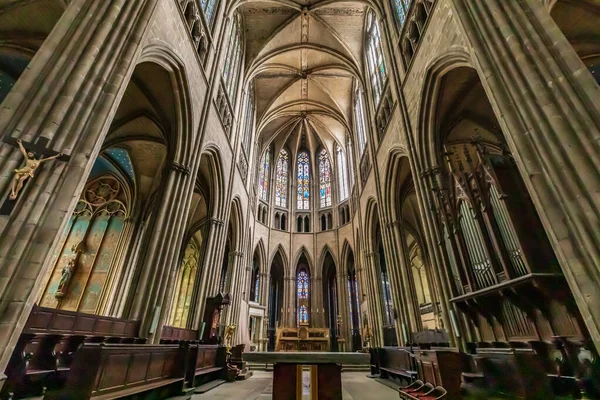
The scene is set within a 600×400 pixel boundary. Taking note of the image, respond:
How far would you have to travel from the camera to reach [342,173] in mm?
22141

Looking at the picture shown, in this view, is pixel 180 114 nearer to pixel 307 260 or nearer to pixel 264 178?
pixel 264 178

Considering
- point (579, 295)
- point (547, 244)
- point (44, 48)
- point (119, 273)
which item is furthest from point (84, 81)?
point (119, 273)

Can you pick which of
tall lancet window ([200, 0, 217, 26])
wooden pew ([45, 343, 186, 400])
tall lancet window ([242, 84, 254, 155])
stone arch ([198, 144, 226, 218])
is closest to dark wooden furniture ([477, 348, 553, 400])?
wooden pew ([45, 343, 186, 400])

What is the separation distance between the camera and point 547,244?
424 centimetres

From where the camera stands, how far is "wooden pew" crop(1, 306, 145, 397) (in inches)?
152

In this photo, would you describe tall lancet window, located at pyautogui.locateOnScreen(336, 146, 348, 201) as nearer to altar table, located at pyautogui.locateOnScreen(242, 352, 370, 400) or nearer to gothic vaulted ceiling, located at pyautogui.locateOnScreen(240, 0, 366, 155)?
gothic vaulted ceiling, located at pyautogui.locateOnScreen(240, 0, 366, 155)

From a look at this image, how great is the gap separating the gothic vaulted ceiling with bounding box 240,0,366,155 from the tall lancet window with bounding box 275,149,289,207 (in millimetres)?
1446

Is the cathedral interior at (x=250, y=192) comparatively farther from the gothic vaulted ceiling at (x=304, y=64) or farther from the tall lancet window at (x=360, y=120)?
the tall lancet window at (x=360, y=120)

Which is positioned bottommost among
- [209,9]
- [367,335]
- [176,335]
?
[176,335]

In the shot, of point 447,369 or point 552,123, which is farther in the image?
point 447,369

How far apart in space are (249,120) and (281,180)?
21.8 ft

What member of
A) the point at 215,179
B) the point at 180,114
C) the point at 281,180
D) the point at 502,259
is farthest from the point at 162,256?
the point at 281,180

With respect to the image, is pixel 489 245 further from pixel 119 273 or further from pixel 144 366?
pixel 119 273

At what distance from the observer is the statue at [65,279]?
458 inches
